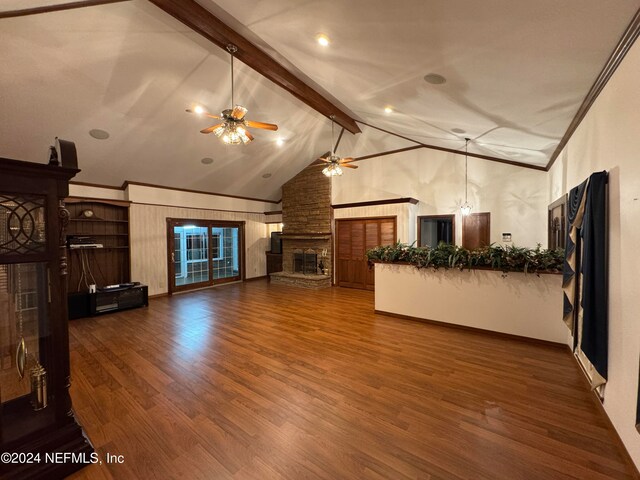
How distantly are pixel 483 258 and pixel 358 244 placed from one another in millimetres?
3948

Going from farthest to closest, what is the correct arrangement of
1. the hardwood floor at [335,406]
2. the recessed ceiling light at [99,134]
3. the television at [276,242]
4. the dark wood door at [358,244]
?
1. the television at [276,242]
2. the dark wood door at [358,244]
3. the recessed ceiling light at [99,134]
4. the hardwood floor at [335,406]

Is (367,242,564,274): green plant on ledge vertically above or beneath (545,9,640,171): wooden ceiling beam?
beneath

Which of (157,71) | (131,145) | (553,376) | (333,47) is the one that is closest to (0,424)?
(333,47)

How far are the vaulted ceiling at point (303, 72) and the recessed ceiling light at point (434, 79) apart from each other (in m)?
0.06

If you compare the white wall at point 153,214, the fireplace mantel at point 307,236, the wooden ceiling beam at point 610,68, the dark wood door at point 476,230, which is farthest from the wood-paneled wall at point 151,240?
the wooden ceiling beam at point 610,68

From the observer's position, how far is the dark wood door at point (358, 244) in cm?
718

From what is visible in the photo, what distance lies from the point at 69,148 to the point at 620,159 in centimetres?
392

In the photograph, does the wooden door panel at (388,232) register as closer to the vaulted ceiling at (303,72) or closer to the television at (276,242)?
the vaulted ceiling at (303,72)

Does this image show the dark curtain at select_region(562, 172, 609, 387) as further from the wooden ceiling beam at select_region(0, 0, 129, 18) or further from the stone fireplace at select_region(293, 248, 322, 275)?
the stone fireplace at select_region(293, 248, 322, 275)

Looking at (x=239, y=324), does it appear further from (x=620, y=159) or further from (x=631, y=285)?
(x=620, y=159)

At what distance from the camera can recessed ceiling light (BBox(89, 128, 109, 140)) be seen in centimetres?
460

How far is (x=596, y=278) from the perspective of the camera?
215cm

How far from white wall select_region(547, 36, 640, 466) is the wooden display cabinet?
11.9ft

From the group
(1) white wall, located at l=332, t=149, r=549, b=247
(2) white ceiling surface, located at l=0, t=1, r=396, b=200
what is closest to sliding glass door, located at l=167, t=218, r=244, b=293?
(2) white ceiling surface, located at l=0, t=1, r=396, b=200
